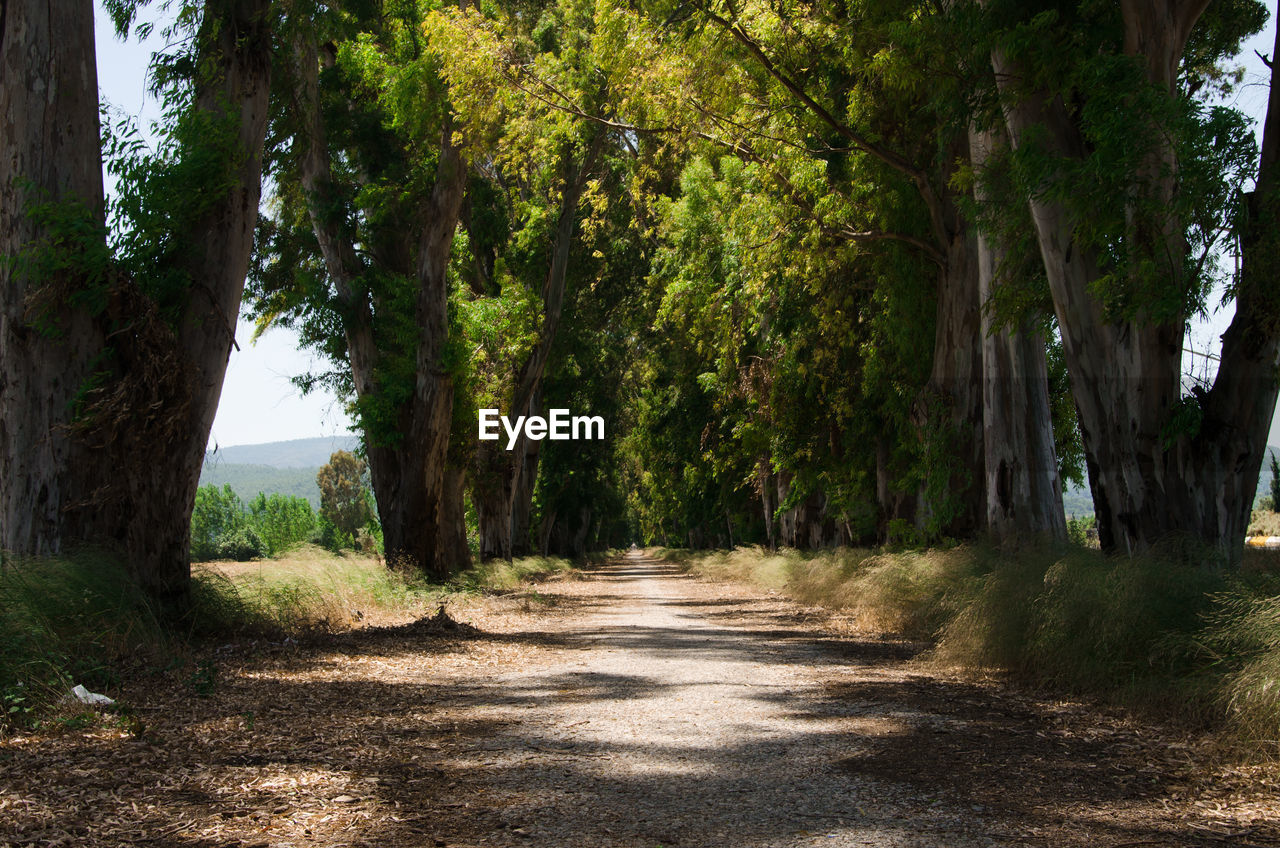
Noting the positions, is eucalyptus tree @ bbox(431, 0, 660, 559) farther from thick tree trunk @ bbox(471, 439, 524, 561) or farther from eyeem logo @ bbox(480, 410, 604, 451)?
eyeem logo @ bbox(480, 410, 604, 451)

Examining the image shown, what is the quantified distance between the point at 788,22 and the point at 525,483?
22.9 m

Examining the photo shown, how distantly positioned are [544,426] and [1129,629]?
28047 mm

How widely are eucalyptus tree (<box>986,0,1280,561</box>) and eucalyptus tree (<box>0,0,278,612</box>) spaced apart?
8.59 m

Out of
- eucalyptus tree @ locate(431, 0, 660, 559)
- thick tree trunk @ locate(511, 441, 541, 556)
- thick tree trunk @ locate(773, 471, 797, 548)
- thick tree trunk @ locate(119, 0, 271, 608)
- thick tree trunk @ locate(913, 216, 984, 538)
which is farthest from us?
thick tree trunk @ locate(511, 441, 541, 556)

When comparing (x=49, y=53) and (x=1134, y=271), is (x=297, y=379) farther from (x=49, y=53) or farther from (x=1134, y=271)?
(x=1134, y=271)

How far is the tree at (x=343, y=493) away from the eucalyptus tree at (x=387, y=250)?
101486 mm

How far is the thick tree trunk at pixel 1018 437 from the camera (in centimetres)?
1373

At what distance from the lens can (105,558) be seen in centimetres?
955

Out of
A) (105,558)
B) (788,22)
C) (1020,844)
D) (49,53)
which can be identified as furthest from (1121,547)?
(49,53)

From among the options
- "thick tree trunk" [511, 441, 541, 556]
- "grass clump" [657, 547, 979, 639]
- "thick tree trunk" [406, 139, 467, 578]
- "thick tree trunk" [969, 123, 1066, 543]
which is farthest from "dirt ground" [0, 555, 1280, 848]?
"thick tree trunk" [511, 441, 541, 556]

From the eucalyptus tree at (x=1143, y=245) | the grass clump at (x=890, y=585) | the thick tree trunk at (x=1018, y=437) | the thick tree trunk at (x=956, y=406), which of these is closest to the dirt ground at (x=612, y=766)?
the eucalyptus tree at (x=1143, y=245)

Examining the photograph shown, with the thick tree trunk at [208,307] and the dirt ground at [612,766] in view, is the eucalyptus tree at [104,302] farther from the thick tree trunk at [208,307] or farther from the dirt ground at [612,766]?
the dirt ground at [612,766]

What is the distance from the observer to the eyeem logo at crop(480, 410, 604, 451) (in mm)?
27703

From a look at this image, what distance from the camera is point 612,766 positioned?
568 cm
